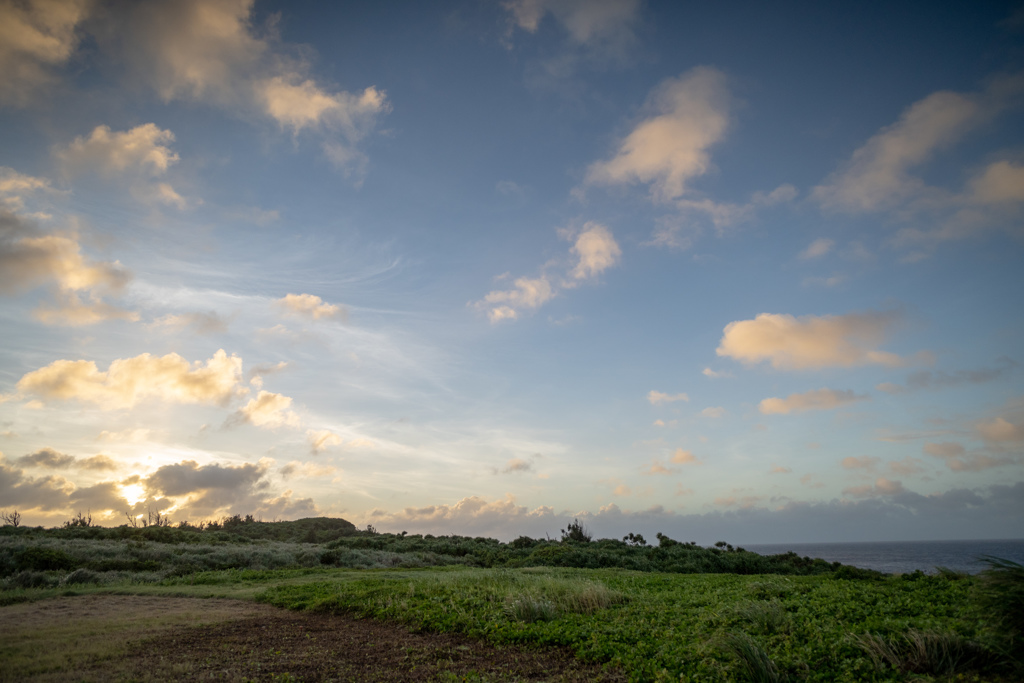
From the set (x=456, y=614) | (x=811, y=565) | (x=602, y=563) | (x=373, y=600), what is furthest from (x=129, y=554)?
(x=811, y=565)

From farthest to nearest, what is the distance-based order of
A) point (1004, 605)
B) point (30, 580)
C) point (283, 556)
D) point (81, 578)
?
point (283, 556), point (81, 578), point (30, 580), point (1004, 605)

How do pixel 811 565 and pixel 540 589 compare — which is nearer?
pixel 540 589

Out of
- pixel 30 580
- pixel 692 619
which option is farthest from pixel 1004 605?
pixel 30 580

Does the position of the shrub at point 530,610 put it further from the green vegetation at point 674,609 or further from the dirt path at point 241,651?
the dirt path at point 241,651

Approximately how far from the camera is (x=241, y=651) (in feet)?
31.1

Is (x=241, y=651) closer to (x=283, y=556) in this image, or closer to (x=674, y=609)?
(x=674, y=609)

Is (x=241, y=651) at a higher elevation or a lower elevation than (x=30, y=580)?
higher

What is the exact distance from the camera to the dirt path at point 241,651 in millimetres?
7715

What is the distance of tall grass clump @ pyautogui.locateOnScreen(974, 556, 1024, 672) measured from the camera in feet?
18.5

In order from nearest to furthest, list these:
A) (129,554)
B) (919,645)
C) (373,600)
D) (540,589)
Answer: (919,645)
(540,589)
(373,600)
(129,554)

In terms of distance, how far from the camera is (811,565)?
29203mm

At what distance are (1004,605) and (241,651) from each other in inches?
463

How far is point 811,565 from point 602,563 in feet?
40.5

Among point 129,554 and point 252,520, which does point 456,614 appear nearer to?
point 129,554
